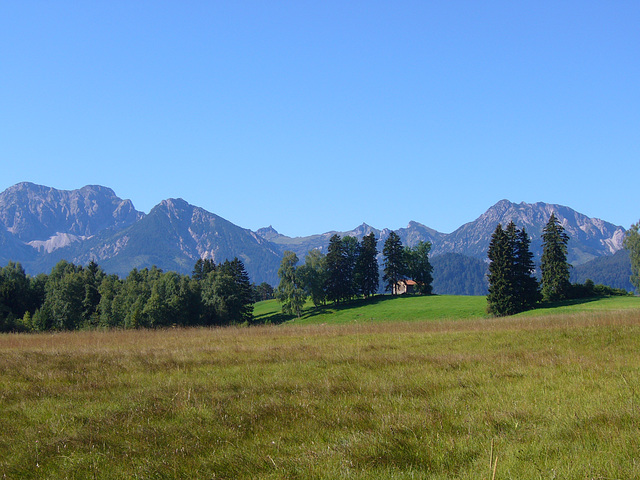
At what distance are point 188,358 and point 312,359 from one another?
171 inches

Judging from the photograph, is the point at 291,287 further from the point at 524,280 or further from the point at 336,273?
the point at 524,280

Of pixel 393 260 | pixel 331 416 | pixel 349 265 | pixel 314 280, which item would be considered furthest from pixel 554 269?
pixel 331 416

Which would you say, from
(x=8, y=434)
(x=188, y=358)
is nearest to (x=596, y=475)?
(x=8, y=434)

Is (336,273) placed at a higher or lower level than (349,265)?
lower

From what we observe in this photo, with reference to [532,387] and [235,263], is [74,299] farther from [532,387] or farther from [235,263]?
[532,387]

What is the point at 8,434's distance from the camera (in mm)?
7750

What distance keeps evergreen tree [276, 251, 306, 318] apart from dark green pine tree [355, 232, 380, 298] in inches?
650

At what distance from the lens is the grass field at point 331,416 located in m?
6.06

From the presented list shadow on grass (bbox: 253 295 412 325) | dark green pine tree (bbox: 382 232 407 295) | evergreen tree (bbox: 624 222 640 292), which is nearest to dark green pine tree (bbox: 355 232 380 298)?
shadow on grass (bbox: 253 295 412 325)

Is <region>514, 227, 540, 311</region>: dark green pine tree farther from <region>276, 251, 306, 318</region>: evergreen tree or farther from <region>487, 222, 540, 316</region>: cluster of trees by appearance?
<region>276, 251, 306, 318</region>: evergreen tree

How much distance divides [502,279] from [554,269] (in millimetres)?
16195

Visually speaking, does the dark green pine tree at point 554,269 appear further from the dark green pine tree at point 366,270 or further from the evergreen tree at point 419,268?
the evergreen tree at point 419,268

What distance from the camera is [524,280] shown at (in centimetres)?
6944

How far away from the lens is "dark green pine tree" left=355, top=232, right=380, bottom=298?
342 feet
